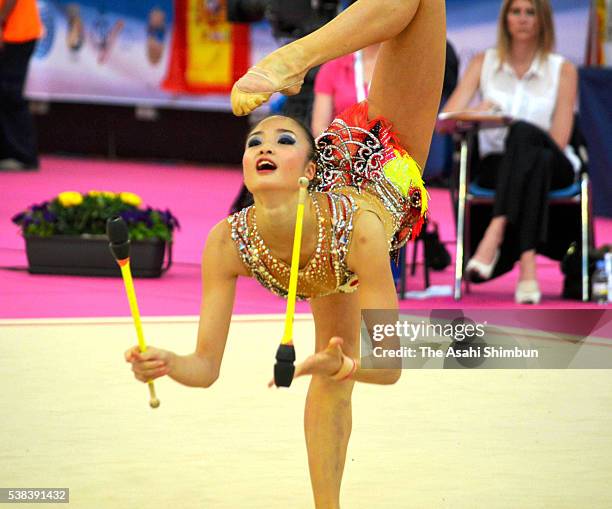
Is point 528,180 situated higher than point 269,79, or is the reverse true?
point 269,79

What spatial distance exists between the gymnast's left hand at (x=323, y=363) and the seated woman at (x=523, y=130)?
372 cm

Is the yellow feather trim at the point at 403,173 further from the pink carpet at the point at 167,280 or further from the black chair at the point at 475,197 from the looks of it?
the black chair at the point at 475,197

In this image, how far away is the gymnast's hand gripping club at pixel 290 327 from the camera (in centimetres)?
218

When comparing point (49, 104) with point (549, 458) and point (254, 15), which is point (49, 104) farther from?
point (549, 458)

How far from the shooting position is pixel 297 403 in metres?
4.23

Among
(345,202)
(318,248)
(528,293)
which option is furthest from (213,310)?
(528,293)

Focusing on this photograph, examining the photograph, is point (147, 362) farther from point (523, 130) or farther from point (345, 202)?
point (523, 130)

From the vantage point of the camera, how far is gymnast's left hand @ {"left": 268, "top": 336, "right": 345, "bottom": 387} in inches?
85.7

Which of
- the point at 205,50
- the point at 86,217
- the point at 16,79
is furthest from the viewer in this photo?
the point at 205,50

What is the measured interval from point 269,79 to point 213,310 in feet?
1.67

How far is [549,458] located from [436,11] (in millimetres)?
1482

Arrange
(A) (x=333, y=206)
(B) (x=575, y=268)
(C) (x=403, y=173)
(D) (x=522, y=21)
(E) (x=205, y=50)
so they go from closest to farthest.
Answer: (A) (x=333, y=206)
(C) (x=403, y=173)
(B) (x=575, y=268)
(D) (x=522, y=21)
(E) (x=205, y=50)

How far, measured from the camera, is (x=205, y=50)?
38.1ft

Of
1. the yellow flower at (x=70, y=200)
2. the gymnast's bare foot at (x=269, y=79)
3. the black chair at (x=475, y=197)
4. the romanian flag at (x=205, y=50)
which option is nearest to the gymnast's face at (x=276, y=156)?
the gymnast's bare foot at (x=269, y=79)
